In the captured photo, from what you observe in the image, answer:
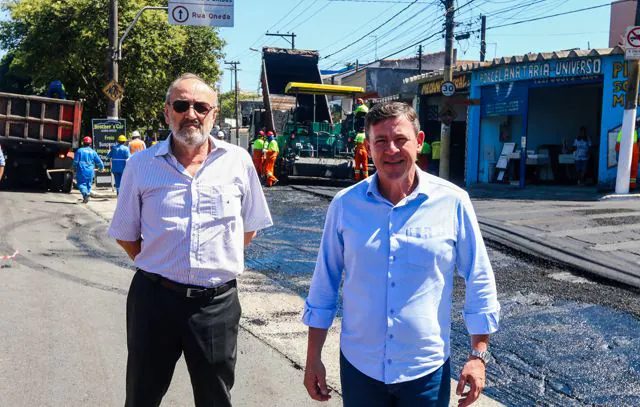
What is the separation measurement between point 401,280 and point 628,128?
49.3 ft

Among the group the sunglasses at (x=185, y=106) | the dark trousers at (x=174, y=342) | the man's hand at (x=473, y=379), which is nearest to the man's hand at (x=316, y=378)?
the man's hand at (x=473, y=379)

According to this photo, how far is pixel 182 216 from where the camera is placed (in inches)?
132

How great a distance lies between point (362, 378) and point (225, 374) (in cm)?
96

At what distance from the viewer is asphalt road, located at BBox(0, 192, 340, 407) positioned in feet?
15.0

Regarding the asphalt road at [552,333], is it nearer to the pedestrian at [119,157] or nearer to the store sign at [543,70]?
the pedestrian at [119,157]

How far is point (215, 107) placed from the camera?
3.56 meters

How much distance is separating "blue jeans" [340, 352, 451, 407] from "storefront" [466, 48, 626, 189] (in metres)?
17.9

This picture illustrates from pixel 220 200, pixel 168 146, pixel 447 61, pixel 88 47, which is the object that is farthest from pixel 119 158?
pixel 220 200

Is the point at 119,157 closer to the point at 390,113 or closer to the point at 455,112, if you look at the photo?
the point at 455,112

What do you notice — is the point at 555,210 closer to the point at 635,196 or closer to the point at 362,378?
the point at 635,196

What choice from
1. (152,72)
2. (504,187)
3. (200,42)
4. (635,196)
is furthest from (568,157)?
(200,42)

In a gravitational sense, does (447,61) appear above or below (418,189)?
above

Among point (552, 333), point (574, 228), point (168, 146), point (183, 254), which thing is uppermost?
point (168, 146)

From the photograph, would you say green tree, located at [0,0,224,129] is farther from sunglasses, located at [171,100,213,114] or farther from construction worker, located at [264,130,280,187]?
sunglasses, located at [171,100,213,114]
